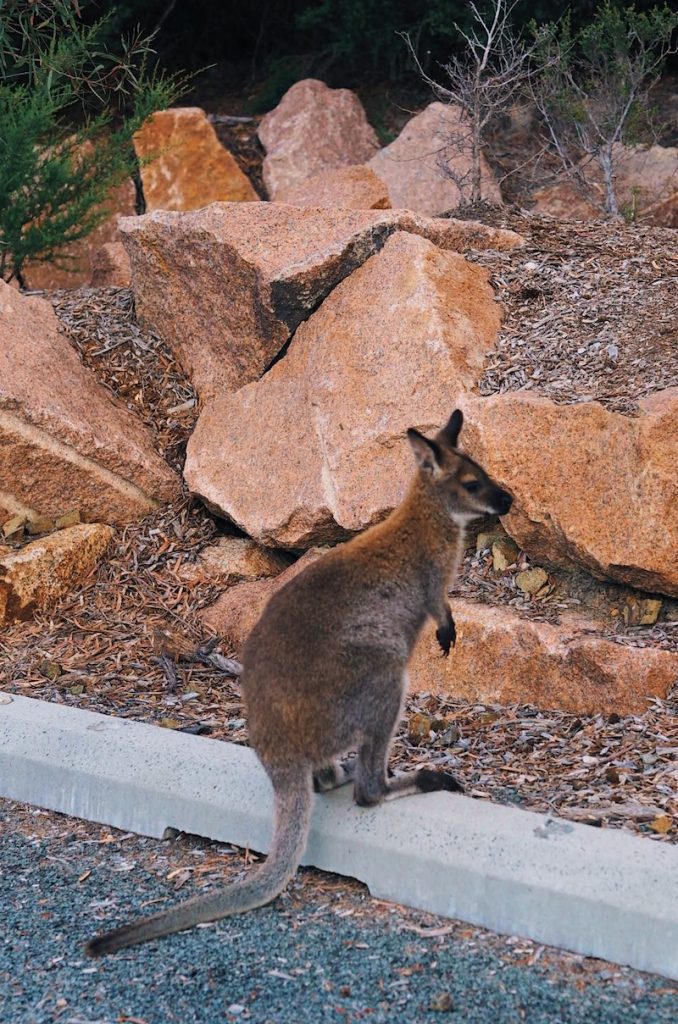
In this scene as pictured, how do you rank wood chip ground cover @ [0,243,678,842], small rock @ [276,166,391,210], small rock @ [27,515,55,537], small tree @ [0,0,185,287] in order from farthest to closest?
1. small tree @ [0,0,185,287]
2. small rock @ [276,166,391,210]
3. small rock @ [27,515,55,537]
4. wood chip ground cover @ [0,243,678,842]

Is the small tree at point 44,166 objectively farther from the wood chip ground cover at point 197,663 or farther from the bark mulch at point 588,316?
the bark mulch at point 588,316

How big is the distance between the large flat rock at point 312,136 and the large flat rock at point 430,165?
3.82 ft

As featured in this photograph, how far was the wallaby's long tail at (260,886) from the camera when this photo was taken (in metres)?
3.69

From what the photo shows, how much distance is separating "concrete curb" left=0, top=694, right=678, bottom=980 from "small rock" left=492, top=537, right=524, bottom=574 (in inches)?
71.7

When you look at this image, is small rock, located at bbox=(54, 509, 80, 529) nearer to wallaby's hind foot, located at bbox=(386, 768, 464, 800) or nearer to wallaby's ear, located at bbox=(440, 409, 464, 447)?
wallaby's ear, located at bbox=(440, 409, 464, 447)

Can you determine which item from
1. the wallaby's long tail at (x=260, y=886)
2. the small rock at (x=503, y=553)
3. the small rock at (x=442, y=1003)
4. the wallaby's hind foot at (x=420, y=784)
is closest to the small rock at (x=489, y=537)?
the small rock at (x=503, y=553)

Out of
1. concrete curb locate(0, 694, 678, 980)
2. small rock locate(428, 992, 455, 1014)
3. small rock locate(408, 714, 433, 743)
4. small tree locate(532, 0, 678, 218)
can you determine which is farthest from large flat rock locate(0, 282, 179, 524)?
small tree locate(532, 0, 678, 218)

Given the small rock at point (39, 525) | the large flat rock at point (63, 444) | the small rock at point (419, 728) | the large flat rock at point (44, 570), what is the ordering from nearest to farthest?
the small rock at point (419, 728) → the large flat rock at point (44, 570) → the large flat rock at point (63, 444) → the small rock at point (39, 525)

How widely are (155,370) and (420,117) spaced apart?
5.83 metres

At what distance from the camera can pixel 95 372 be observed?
7672mm

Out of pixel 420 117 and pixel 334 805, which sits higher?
pixel 334 805

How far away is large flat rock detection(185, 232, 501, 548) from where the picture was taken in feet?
20.7

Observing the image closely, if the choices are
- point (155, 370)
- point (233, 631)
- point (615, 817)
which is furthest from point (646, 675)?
point (155, 370)

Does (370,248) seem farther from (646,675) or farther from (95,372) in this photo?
(646,675)
